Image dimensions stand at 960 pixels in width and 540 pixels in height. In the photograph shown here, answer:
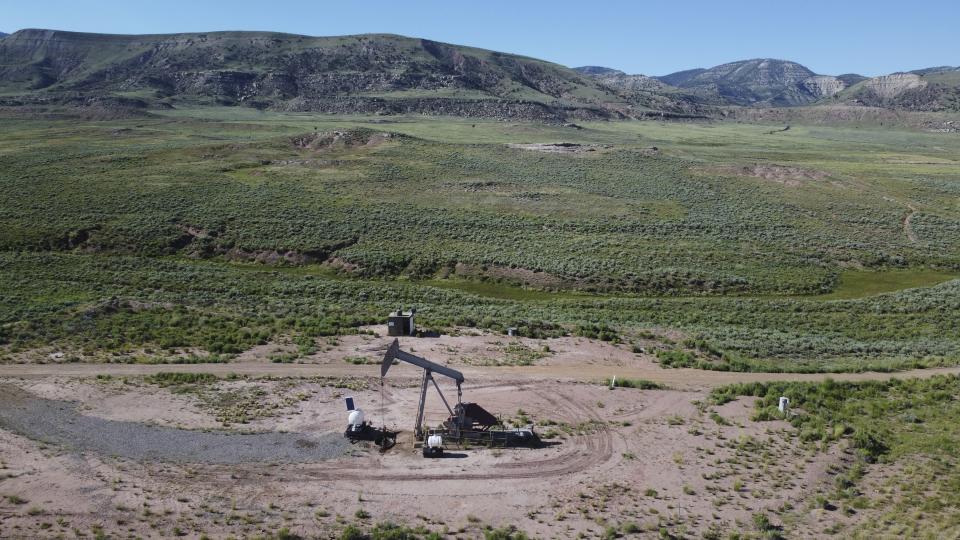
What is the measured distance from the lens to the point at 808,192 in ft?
278

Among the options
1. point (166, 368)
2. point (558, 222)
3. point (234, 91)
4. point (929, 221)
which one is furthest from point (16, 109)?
point (929, 221)

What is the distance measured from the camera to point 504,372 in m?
30.7

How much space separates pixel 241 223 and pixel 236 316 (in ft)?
87.0

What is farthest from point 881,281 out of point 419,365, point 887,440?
point 419,365

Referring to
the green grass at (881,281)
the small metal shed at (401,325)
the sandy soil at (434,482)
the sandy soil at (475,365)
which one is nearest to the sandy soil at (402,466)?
the sandy soil at (434,482)

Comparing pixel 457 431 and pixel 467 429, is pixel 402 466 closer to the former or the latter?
pixel 457 431

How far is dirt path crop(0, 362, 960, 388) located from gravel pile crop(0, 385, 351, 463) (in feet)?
14.7

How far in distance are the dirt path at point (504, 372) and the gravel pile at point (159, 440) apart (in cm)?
447

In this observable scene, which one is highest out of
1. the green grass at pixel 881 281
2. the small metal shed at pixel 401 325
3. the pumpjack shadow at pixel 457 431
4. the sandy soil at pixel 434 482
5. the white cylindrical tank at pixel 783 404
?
the green grass at pixel 881 281

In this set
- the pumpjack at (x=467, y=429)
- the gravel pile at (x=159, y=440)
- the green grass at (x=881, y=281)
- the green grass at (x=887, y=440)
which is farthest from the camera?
the green grass at (x=881, y=281)

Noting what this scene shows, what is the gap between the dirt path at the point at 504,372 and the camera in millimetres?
29375

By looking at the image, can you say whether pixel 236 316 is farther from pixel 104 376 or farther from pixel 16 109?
pixel 16 109

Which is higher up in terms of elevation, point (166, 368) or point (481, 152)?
point (481, 152)

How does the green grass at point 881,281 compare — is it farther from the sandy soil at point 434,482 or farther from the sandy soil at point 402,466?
the sandy soil at point 434,482
